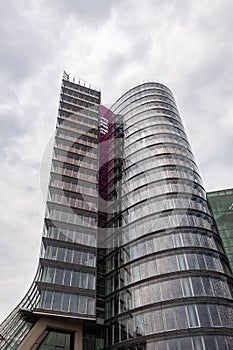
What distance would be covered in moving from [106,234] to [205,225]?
1485 centimetres

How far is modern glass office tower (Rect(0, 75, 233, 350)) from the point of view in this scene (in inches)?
1195

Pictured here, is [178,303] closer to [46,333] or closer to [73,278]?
[73,278]

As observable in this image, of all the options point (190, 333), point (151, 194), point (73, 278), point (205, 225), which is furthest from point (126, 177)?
Result: point (190, 333)

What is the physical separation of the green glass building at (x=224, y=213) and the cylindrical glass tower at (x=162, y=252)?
571 inches

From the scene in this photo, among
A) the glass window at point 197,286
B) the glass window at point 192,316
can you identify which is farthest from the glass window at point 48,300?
the glass window at point 197,286

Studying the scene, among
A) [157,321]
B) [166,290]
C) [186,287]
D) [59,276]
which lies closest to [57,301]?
[59,276]

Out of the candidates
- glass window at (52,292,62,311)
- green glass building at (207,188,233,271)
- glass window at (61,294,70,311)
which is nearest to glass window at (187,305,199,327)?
glass window at (61,294,70,311)

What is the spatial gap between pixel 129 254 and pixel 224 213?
2539cm

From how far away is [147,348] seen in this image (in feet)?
96.7

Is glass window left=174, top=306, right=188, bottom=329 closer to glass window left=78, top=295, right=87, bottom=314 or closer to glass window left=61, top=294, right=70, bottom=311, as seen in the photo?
glass window left=78, top=295, right=87, bottom=314

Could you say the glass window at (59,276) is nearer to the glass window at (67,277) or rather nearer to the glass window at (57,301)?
the glass window at (67,277)

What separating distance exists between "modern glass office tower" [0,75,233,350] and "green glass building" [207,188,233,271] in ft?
48.2

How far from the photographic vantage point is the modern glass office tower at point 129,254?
1195 inches

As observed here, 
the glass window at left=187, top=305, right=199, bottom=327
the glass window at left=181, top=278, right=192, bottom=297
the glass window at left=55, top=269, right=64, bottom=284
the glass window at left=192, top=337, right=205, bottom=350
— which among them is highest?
the glass window at left=55, top=269, right=64, bottom=284
